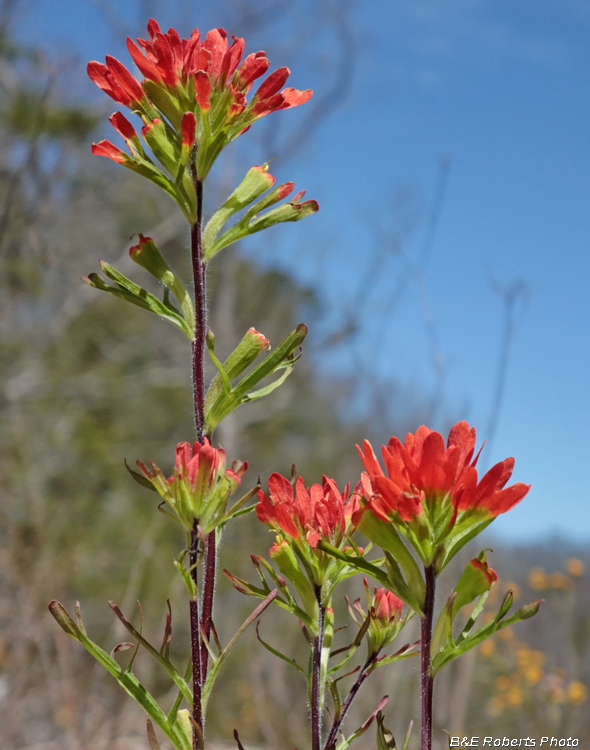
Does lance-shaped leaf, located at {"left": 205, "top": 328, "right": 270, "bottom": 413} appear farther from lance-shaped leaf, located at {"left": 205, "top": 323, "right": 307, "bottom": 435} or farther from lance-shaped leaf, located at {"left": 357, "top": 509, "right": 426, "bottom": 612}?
lance-shaped leaf, located at {"left": 357, "top": 509, "right": 426, "bottom": 612}

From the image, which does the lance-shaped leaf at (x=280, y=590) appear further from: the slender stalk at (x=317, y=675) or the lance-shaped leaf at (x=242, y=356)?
the lance-shaped leaf at (x=242, y=356)

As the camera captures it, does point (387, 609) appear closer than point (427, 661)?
No

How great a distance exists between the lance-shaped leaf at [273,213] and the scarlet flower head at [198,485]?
178 millimetres

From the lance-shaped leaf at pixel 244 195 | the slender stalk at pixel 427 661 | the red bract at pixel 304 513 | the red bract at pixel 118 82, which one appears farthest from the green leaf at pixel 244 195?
the slender stalk at pixel 427 661

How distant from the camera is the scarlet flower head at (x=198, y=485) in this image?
0.45 meters

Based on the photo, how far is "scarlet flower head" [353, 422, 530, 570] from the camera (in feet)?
1.30

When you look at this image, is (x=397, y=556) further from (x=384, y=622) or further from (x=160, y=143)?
(x=160, y=143)

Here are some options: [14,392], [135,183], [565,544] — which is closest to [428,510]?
[565,544]

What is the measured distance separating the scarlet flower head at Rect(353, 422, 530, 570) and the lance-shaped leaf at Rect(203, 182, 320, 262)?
0.22 metres

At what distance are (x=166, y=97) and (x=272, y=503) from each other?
1.10 feet

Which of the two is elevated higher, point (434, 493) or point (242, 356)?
point (242, 356)

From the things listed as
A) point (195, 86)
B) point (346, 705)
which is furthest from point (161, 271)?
point (346, 705)

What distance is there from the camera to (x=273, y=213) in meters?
0.54

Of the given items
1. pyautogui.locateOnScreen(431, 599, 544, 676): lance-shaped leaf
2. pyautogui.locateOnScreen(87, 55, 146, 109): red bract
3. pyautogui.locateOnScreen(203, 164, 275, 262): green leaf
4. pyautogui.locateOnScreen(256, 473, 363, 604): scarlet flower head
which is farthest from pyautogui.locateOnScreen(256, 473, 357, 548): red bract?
pyautogui.locateOnScreen(87, 55, 146, 109): red bract
